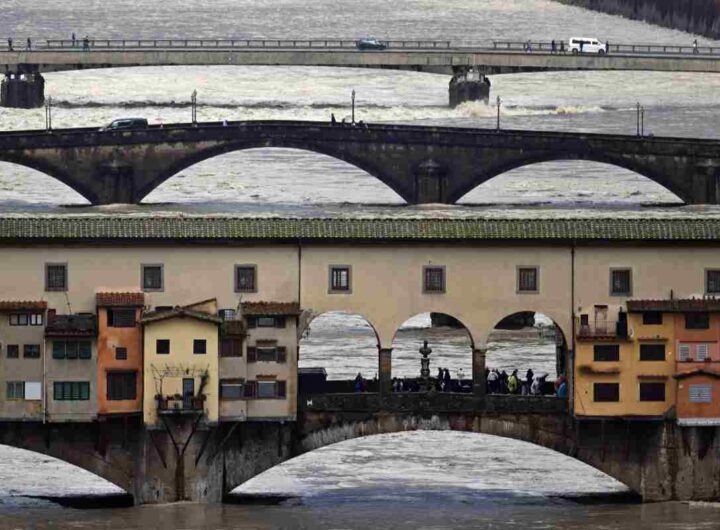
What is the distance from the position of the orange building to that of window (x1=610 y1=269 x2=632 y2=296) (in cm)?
1048

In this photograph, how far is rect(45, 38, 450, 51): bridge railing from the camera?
565ft

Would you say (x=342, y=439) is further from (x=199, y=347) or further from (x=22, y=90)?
(x=22, y=90)

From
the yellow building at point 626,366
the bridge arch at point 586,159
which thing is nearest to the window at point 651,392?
the yellow building at point 626,366

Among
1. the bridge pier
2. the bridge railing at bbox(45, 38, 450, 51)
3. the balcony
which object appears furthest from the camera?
the bridge railing at bbox(45, 38, 450, 51)

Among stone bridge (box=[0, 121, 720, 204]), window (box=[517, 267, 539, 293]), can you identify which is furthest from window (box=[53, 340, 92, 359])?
stone bridge (box=[0, 121, 720, 204])

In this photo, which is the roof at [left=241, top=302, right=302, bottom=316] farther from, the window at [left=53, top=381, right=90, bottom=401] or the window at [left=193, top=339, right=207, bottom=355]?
the window at [left=53, top=381, right=90, bottom=401]

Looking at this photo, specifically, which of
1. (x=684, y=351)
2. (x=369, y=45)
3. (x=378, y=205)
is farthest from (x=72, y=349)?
(x=369, y=45)

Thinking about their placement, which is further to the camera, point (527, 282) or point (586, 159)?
point (586, 159)

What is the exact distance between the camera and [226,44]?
7313 inches

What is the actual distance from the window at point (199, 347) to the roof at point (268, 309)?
122 cm

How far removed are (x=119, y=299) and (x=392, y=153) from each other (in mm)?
61868

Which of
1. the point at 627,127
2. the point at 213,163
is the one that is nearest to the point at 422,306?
the point at 213,163

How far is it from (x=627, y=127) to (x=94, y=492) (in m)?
89.8

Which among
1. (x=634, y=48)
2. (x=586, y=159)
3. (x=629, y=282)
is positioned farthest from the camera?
(x=634, y=48)
